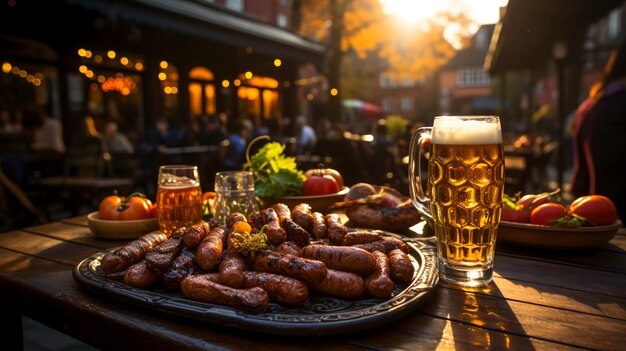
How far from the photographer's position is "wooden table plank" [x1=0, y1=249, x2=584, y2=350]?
104cm

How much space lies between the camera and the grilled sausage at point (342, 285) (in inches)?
46.4

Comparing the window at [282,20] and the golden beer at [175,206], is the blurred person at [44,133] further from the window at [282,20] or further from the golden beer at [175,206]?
the window at [282,20]

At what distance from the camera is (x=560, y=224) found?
6.04 feet

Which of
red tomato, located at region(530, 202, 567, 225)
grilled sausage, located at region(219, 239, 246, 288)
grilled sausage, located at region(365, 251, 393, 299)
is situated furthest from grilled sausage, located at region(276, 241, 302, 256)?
red tomato, located at region(530, 202, 567, 225)

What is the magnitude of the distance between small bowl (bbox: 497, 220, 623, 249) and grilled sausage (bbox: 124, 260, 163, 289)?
4.74ft

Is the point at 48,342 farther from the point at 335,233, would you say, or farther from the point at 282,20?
the point at 282,20

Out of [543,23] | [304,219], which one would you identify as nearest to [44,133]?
[304,219]

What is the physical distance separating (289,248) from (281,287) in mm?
247

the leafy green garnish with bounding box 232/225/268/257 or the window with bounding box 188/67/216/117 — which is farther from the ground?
the window with bounding box 188/67/216/117

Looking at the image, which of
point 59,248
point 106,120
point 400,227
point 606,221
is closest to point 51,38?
point 106,120

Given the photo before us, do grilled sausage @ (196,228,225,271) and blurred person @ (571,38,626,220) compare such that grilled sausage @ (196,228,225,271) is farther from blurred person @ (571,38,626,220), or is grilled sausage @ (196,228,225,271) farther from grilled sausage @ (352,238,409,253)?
blurred person @ (571,38,626,220)

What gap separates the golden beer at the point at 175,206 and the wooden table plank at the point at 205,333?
642 mm

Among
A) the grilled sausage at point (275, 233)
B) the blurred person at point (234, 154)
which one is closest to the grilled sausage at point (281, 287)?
the grilled sausage at point (275, 233)

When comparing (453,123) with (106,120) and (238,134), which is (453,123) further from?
(106,120)
